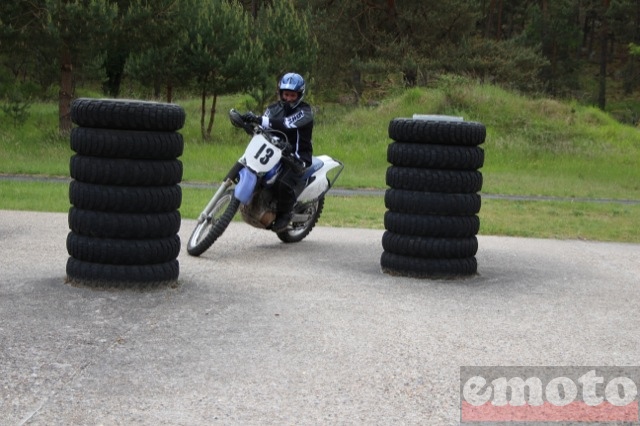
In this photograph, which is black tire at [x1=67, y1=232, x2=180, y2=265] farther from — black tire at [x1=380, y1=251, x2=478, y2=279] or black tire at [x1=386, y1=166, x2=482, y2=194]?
black tire at [x1=386, y1=166, x2=482, y2=194]

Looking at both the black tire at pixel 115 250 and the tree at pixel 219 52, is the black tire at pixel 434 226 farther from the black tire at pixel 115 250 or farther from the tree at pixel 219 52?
the tree at pixel 219 52

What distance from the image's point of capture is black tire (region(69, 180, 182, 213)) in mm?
7516

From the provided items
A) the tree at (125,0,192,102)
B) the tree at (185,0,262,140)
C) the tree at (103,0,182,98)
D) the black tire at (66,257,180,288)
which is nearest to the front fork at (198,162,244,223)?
the black tire at (66,257,180,288)

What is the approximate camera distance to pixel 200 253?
9570mm

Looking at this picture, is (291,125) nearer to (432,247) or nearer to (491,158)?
(432,247)

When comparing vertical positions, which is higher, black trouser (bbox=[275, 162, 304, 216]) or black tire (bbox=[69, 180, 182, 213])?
black tire (bbox=[69, 180, 182, 213])

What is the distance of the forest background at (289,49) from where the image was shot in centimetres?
2928

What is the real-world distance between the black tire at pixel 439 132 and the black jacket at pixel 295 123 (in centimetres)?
121

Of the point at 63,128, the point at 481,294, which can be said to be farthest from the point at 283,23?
the point at 481,294

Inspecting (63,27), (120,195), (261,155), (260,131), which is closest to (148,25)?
(63,27)

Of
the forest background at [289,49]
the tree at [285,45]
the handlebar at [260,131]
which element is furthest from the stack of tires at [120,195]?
the tree at [285,45]

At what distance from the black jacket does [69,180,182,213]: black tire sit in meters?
2.52

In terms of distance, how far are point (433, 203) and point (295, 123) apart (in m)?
1.78

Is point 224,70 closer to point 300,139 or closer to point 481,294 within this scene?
point 300,139
